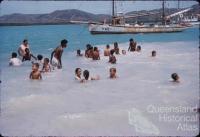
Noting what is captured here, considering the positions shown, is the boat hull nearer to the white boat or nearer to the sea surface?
the white boat

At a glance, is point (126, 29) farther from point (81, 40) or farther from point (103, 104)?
point (103, 104)

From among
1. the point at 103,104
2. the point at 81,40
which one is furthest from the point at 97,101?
the point at 81,40

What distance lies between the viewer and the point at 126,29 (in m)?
38.7

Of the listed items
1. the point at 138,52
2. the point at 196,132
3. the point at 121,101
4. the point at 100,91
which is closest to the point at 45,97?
the point at 100,91

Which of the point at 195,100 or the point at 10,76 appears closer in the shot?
the point at 195,100

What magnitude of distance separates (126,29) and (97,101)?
3198 cm

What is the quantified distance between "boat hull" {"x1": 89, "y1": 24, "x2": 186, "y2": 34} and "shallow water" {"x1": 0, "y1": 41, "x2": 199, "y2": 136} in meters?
26.7

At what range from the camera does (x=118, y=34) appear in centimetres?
3894

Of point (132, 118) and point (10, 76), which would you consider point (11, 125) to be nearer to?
point (132, 118)

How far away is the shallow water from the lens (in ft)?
18.0

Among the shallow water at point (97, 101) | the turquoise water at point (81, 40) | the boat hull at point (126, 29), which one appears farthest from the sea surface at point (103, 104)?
the boat hull at point (126, 29)

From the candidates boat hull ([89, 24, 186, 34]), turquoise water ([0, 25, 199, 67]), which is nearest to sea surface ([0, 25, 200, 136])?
turquoise water ([0, 25, 199, 67])

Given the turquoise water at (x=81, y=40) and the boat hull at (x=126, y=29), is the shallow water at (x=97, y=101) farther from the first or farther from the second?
the boat hull at (x=126, y=29)

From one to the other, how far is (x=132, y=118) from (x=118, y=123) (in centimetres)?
43
